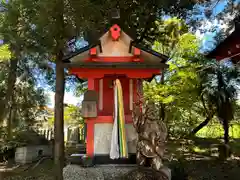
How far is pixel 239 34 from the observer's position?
5047mm

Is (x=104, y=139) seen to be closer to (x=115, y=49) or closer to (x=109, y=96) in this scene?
(x=109, y=96)

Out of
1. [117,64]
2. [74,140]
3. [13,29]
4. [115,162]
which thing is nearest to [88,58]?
[117,64]

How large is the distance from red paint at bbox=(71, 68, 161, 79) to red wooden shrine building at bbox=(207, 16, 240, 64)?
5.46 ft

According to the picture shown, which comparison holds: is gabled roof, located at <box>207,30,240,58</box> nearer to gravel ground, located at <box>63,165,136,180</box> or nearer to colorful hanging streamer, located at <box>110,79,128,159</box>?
colorful hanging streamer, located at <box>110,79,128,159</box>

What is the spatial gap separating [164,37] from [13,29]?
6.18m

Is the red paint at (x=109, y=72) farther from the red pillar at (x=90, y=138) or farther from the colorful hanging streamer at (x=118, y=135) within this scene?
the red pillar at (x=90, y=138)

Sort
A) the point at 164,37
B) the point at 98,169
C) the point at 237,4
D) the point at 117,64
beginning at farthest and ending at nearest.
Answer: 1. the point at 164,37
2. the point at 237,4
3. the point at 117,64
4. the point at 98,169

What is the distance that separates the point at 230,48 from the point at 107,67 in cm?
289

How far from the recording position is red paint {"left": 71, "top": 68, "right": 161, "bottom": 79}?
5.36m

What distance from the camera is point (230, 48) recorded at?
214 inches

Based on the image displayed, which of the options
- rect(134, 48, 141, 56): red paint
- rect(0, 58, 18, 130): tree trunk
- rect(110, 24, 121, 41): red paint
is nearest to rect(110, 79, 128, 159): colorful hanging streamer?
rect(134, 48, 141, 56): red paint

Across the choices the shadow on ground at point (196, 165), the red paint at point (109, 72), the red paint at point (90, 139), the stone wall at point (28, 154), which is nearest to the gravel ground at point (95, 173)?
the red paint at point (90, 139)

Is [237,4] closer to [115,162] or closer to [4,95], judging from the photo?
[115,162]

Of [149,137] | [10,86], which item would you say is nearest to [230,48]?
[149,137]
